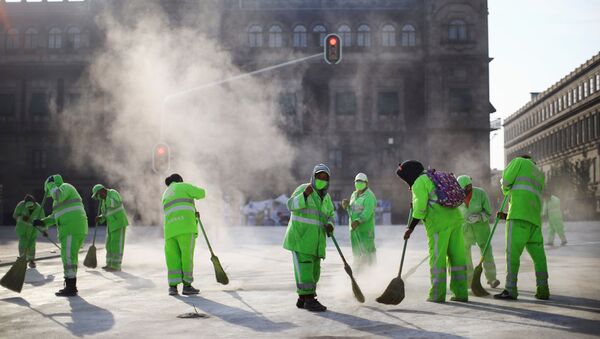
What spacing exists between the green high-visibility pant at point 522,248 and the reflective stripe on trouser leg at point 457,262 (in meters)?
0.52

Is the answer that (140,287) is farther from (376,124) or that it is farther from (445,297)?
(376,124)

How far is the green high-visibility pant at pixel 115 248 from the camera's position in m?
12.6

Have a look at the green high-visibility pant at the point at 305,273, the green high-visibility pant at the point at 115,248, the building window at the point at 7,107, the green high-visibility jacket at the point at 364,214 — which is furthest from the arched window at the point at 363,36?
the green high-visibility pant at the point at 305,273

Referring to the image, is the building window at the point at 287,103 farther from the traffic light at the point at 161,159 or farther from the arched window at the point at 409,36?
the traffic light at the point at 161,159

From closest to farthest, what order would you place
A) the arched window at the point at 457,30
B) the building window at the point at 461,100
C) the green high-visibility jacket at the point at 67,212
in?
the green high-visibility jacket at the point at 67,212 → the building window at the point at 461,100 → the arched window at the point at 457,30

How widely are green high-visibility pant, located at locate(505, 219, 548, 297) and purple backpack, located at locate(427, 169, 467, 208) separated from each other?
70 cm

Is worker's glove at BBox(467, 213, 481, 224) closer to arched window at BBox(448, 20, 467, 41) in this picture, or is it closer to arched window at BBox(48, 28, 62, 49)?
arched window at BBox(448, 20, 467, 41)

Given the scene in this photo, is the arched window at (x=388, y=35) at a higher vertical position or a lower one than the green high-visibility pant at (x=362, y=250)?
higher

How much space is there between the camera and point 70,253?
30.0ft

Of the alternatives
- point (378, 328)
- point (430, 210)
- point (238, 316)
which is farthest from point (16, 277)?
point (430, 210)

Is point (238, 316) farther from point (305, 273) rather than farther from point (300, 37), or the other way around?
point (300, 37)

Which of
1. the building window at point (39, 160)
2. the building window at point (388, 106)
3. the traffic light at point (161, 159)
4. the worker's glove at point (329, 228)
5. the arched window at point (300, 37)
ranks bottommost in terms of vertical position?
the worker's glove at point (329, 228)

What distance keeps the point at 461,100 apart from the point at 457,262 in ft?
124

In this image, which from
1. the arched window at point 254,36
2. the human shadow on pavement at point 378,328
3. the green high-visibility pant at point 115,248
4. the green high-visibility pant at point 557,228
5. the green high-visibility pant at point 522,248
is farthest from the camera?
the arched window at point 254,36
